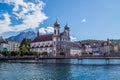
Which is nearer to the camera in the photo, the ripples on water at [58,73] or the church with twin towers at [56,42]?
the ripples on water at [58,73]

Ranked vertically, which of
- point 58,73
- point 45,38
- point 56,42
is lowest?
point 58,73

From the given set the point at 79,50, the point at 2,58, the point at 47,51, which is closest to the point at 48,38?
the point at 47,51

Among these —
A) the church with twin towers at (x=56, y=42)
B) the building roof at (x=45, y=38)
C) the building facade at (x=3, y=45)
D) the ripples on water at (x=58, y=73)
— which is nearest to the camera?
the ripples on water at (x=58, y=73)

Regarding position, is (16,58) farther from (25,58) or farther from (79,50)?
(79,50)

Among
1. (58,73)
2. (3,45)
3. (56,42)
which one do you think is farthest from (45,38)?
(58,73)

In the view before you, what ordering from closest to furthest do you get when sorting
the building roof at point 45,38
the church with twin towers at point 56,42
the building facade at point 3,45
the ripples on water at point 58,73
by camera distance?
the ripples on water at point 58,73
the church with twin towers at point 56,42
the building roof at point 45,38
the building facade at point 3,45

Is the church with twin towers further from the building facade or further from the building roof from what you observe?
the building facade

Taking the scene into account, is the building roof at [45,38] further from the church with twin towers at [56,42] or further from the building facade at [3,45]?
the building facade at [3,45]

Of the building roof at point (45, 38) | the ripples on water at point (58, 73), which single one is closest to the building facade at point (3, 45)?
the building roof at point (45, 38)

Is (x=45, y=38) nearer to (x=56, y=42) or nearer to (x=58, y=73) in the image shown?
(x=56, y=42)

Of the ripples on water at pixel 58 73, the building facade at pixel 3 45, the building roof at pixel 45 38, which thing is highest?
the building roof at pixel 45 38

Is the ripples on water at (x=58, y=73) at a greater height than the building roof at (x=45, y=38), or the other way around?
the building roof at (x=45, y=38)

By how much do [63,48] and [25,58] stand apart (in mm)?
37886

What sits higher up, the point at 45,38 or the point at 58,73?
the point at 45,38
